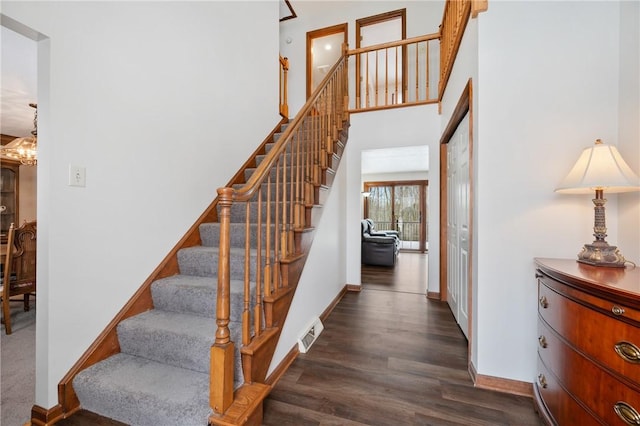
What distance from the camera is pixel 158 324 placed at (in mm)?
1625

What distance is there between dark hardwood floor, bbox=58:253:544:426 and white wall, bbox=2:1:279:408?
26.1 inches

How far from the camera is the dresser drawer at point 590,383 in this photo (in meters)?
0.90

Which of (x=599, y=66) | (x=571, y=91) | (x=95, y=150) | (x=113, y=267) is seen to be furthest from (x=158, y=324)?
(x=599, y=66)

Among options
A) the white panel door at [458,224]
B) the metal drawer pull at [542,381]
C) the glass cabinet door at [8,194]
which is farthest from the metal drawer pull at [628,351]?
the glass cabinet door at [8,194]

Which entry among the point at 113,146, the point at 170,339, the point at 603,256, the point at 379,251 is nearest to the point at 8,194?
the point at 113,146

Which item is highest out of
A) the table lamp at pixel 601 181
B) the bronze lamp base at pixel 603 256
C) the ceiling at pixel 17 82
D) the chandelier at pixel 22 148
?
the ceiling at pixel 17 82

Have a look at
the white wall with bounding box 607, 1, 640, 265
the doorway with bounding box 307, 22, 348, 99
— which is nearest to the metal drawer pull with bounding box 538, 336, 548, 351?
the white wall with bounding box 607, 1, 640, 265

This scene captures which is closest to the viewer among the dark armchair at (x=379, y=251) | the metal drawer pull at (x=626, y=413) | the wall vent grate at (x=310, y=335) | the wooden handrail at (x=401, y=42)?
the metal drawer pull at (x=626, y=413)

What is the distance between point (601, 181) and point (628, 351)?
2.41ft

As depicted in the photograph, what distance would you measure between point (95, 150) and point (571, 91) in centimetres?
279

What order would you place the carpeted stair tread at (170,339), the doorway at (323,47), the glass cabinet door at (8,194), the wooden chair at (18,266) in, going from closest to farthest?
the carpeted stair tread at (170,339) → the wooden chair at (18,266) → the glass cabinet door at (8,194) → the doorway at (323,47)

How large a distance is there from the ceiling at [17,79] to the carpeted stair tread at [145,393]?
2.51m

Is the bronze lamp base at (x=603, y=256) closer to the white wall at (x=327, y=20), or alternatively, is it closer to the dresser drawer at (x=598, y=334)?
the dresser drawer at (x=598, y=334)

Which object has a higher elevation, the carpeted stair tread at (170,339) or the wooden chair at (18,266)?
the wooden chair at (18,266)
